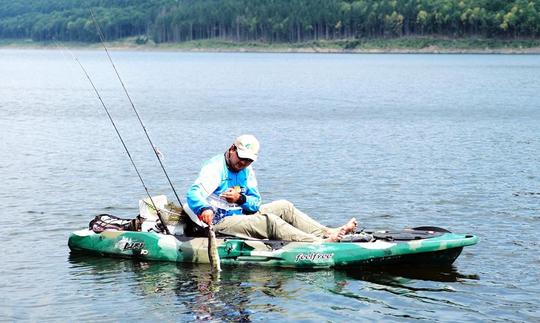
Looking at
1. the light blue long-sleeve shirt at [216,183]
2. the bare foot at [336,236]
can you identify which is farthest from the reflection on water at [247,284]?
the light blue long-sleeve shirt at [216,183]

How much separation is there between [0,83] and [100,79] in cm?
1123

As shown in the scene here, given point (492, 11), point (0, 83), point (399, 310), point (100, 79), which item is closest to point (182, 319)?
point (399, 310)

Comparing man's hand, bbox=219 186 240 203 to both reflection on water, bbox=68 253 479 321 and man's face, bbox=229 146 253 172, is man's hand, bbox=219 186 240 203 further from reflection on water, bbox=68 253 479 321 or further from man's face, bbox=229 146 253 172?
reflection on water, bbox=68 253 479 321

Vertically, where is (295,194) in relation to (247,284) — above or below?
below

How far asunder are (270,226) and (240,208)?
0.59 m

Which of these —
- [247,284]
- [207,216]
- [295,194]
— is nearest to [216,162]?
[207,216]

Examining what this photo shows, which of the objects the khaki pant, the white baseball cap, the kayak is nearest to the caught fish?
the kayak

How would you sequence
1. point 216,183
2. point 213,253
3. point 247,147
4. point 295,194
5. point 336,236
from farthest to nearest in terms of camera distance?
point 295,194 < point 336,236 < point 213,253 < point 216,183 < point 247,147

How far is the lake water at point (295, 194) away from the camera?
15211mm

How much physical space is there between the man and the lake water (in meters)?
0.65

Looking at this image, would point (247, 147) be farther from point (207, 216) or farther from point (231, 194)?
point (207, 216)

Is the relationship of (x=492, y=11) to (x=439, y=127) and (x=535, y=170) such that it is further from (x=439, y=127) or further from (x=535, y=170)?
(x=535, y=170)

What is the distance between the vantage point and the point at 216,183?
1625 centimetres

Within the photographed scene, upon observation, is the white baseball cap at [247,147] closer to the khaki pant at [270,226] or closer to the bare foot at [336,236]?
the khaki pant at [270,226]
